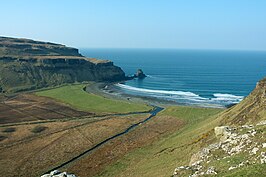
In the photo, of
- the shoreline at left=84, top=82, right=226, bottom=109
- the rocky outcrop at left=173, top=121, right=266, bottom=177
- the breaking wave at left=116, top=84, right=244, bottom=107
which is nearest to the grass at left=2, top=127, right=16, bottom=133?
the shoreline at left=84, top=82, right=226, bottom=109

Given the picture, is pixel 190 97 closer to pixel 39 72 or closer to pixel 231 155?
pixel 39 72

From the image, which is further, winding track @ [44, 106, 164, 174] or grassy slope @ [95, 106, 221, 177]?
winding track @ [44, 106, 164, 174]

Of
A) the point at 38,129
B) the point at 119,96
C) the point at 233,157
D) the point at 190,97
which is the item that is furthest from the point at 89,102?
the point at 233,157

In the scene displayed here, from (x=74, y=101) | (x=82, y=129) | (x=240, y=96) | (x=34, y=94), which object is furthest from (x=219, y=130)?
(x=34, y=94)

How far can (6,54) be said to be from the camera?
185625 millimetres

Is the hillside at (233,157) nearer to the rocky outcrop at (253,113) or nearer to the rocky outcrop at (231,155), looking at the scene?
the rocky outcrop at (231,155)

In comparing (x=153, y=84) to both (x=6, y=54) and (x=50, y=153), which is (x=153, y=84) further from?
(x=50, y=153)

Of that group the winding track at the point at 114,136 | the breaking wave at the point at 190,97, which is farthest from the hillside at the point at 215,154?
the breaking wave at the point at 190,97

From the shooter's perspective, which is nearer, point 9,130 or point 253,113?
point 253,113

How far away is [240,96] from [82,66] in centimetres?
9878

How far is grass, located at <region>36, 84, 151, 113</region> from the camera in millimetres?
114500

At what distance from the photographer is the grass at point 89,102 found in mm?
114500

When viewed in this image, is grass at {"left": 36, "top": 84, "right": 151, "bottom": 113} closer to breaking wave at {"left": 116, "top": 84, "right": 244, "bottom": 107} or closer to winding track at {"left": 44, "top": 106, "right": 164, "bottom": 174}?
winding track at {"left": 44, "top": 106, "right": 164, "bottom": 174}

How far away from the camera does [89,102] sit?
126 m
